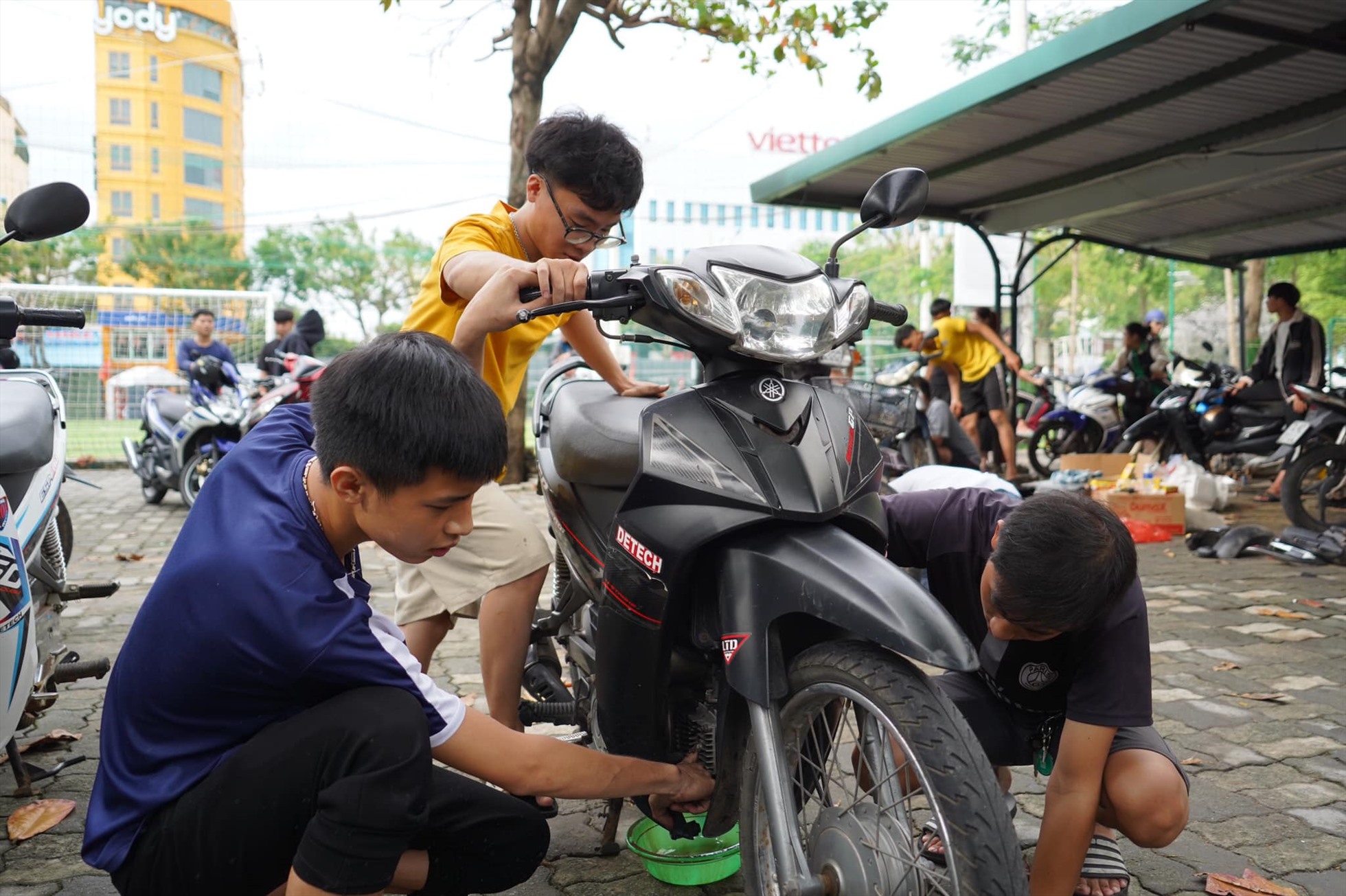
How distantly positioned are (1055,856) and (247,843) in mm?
1427

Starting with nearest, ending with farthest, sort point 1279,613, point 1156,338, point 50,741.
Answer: point 50,741
point 1279,613
point 1156,338

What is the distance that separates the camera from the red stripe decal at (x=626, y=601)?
76.7 inches

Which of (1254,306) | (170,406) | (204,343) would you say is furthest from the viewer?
(1254,306)

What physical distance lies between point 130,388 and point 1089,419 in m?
11.7

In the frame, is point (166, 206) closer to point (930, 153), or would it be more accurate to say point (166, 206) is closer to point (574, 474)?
point (930, 153)

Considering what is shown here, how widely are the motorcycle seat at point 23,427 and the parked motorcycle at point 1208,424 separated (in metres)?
8.60

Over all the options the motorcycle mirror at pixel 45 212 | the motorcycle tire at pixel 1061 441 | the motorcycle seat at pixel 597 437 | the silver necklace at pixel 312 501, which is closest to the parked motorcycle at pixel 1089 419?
the motorcycle tire at pixel 1061 441

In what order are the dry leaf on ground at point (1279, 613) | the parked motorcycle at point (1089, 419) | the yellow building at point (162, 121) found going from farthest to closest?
the yellow building at point (162, 121), the parked motorcycle at point (1089, 419), the dry leaf on ground at point (1279, 613)

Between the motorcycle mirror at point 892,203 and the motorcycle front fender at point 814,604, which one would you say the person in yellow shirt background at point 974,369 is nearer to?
the motorcycle mirror at point 892,203

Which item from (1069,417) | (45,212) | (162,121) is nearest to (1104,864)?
(45,212)

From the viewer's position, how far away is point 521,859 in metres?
1.90

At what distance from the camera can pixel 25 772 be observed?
2859 mm

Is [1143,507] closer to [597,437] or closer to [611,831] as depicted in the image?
[611,831]

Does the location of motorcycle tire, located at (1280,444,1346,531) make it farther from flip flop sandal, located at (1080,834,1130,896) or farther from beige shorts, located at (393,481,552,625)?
beige shorts, located at (393,481,552,625)
